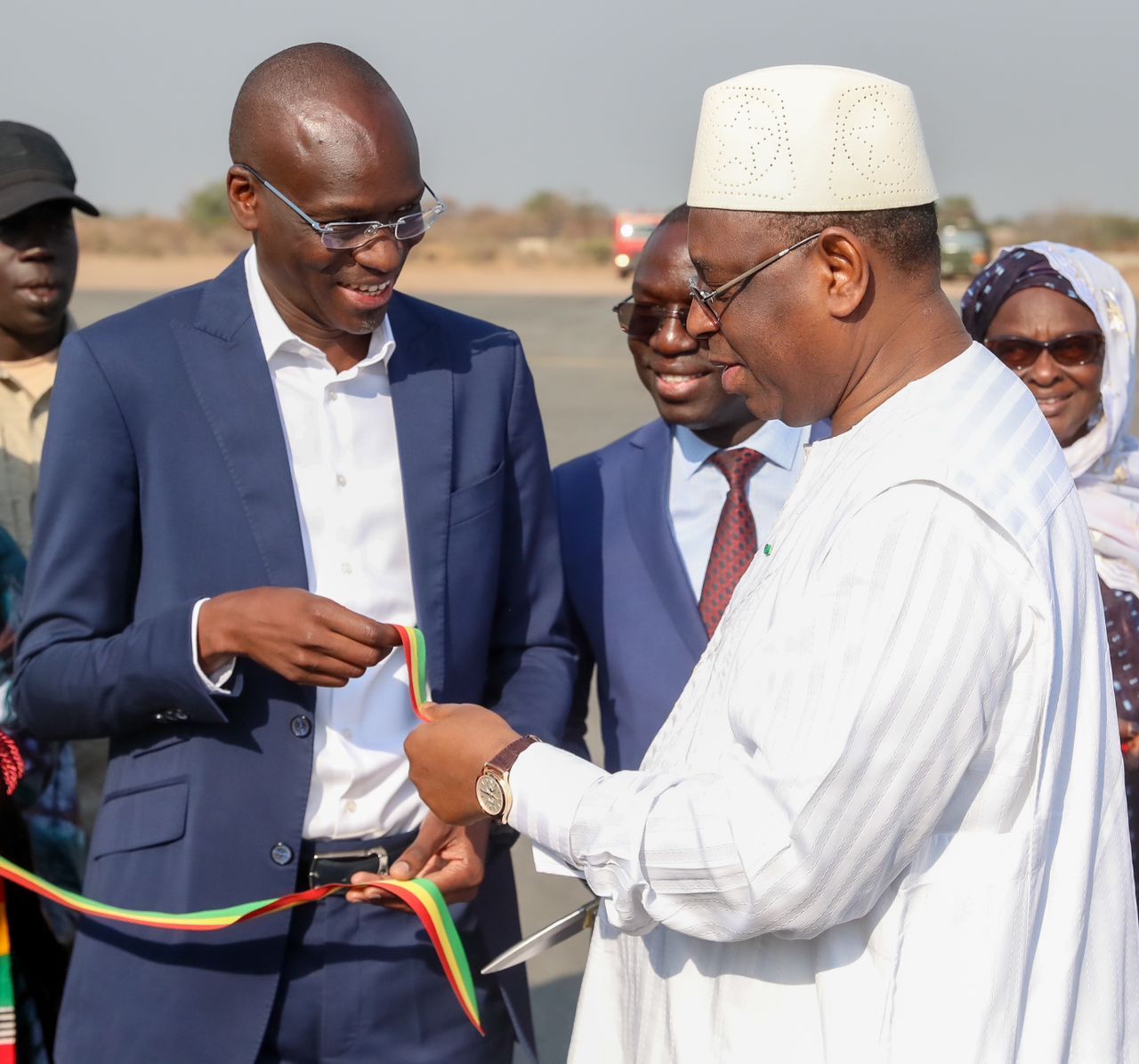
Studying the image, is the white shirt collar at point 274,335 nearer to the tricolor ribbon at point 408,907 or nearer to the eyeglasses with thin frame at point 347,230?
the eyeglasses with thin frame at point 347,230

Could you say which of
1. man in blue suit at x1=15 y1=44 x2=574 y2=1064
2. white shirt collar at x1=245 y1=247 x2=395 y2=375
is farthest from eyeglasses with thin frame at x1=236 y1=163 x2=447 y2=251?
white shirt collar at x1=245 y1=247 x2=395 y2=375

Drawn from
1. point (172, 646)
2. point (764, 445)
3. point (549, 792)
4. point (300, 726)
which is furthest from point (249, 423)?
point (764, 445)

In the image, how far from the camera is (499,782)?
2.02 m

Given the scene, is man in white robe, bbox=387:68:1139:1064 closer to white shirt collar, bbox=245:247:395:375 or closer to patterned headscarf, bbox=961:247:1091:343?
white shirt collar, bbox=245:247:395:375

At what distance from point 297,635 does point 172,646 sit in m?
0.25

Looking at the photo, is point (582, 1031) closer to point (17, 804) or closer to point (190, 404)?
point (190, 404)

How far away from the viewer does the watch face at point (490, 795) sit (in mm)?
2021

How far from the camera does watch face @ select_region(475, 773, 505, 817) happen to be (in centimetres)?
202

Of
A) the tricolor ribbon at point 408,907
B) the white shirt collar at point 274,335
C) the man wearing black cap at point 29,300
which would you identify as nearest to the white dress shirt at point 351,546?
the white shirt collar at point 274,335

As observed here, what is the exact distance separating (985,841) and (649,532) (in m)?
1.48

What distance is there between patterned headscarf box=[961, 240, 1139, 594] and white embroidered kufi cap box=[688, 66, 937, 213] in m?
1.67

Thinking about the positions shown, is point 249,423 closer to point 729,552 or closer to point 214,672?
point 214,672

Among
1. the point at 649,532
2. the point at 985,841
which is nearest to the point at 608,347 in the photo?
the point at 649,532

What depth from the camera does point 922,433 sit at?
1787mm
